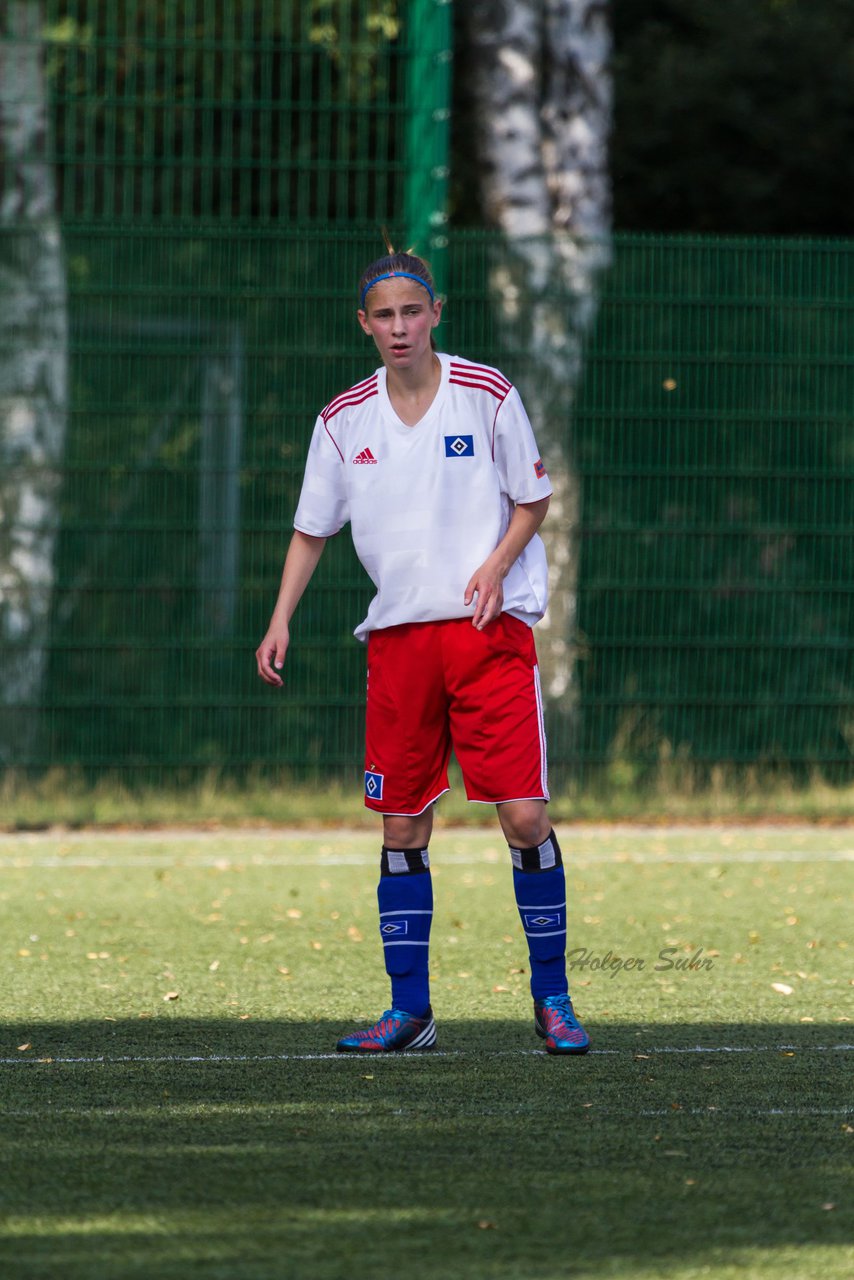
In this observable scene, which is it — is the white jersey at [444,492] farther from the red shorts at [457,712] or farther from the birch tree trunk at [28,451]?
the birch tree trunk at [28,451]

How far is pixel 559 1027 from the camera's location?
5.41 meters

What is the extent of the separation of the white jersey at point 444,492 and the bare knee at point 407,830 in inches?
19.6

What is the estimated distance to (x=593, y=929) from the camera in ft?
25.4

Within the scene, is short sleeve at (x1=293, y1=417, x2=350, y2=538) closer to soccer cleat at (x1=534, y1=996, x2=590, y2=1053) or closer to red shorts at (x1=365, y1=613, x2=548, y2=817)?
red shorts at (x1=365, y1=613, x2=548, y2=817)

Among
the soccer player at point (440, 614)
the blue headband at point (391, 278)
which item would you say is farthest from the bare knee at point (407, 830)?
the blue headband at point (391, 278)

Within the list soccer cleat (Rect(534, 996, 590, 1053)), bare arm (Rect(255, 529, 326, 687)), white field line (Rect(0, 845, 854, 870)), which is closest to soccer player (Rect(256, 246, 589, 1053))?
soccer cleat (Rect(534, 996, 590, 1053))

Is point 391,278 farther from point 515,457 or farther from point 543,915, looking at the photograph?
point 543,915

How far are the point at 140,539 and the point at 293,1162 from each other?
7067 millimetres

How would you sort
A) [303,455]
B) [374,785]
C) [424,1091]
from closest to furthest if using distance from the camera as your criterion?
[424,1091] → [374,785] → [303,455]

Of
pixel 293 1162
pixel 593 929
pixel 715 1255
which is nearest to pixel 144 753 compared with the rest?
pixel 593 929

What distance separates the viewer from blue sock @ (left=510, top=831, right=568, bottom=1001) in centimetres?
555

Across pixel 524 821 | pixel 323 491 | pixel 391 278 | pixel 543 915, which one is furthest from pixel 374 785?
pixel 391 278

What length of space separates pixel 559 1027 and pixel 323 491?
1.49 meters

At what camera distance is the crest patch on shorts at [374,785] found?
18.3 feet
